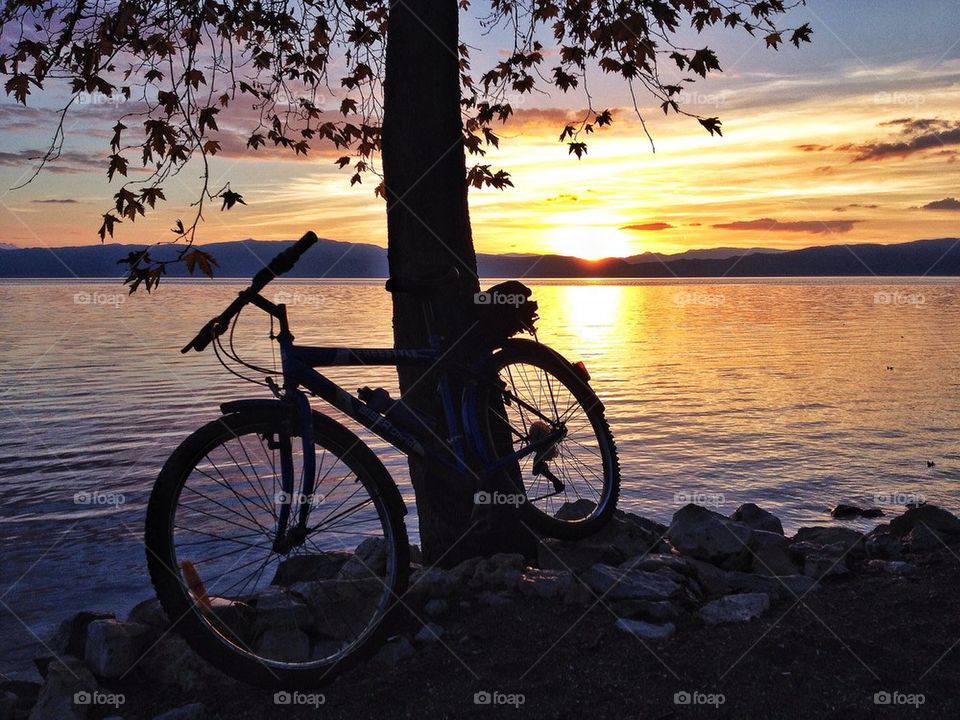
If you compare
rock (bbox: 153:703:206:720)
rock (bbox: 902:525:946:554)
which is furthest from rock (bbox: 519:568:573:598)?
rock (bbox: 902:525:946:554)

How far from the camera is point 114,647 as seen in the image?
479 cm

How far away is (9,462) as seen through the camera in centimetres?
1281

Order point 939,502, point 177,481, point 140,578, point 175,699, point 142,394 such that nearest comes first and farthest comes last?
point 177,481 → point 175,699 → point 140,578 → point 939,502 → point 142,394

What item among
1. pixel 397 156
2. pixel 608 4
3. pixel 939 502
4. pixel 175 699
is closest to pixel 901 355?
pixel 939 502

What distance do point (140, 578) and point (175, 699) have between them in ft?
13.6

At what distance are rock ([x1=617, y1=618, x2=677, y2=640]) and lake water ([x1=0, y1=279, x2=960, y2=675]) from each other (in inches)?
→ 179

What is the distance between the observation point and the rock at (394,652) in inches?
187

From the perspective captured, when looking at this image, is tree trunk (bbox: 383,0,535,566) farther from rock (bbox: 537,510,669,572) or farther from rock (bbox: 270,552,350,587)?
rock (bbox: 270,552,350,587)

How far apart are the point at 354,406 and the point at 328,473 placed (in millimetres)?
733

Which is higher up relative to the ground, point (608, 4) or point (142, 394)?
point (608, 4)

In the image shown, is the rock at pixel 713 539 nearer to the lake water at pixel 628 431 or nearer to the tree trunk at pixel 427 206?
the tree trunk at pixel 427 206

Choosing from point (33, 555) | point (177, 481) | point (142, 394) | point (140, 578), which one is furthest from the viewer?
point (142, 394)

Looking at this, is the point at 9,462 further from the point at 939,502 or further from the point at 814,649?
the point at 939,502

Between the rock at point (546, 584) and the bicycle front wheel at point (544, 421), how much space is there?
0.43 metres
